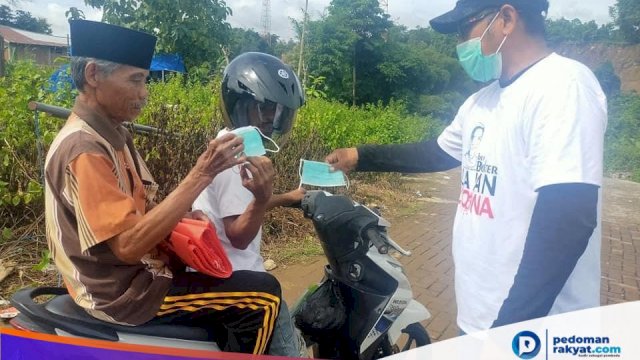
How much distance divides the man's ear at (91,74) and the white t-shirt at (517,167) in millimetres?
1165

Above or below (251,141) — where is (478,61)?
above

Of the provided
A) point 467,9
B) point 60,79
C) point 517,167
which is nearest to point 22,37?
point 60,79

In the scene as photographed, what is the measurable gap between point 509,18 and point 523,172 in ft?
1.43

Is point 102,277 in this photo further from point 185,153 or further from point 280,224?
point 280,224

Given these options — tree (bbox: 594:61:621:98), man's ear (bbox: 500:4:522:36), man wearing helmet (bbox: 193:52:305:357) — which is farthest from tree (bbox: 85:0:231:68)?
tree (bbox: 594:61:621:98)

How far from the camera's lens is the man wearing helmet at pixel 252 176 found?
1708mm

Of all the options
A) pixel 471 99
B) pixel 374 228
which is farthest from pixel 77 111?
pixel 471 99

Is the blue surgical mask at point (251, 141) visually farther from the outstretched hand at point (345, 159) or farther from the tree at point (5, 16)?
the tree at point (5, 16)

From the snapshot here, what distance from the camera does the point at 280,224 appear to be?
5008mm

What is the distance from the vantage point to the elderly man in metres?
1.33

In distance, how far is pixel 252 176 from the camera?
1.65m

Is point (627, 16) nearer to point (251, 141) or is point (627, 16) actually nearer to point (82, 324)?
point (251, 141)

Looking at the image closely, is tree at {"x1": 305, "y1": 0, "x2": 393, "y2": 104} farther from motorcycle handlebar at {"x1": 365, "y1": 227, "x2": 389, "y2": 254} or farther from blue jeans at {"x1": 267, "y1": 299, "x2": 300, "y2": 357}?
blue jeans at {"x1": 267, "y1": 299, "x2": 300, "y2": 357}

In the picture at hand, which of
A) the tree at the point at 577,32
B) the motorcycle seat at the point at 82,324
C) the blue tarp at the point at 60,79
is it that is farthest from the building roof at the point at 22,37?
the tree at the point at 577,32
